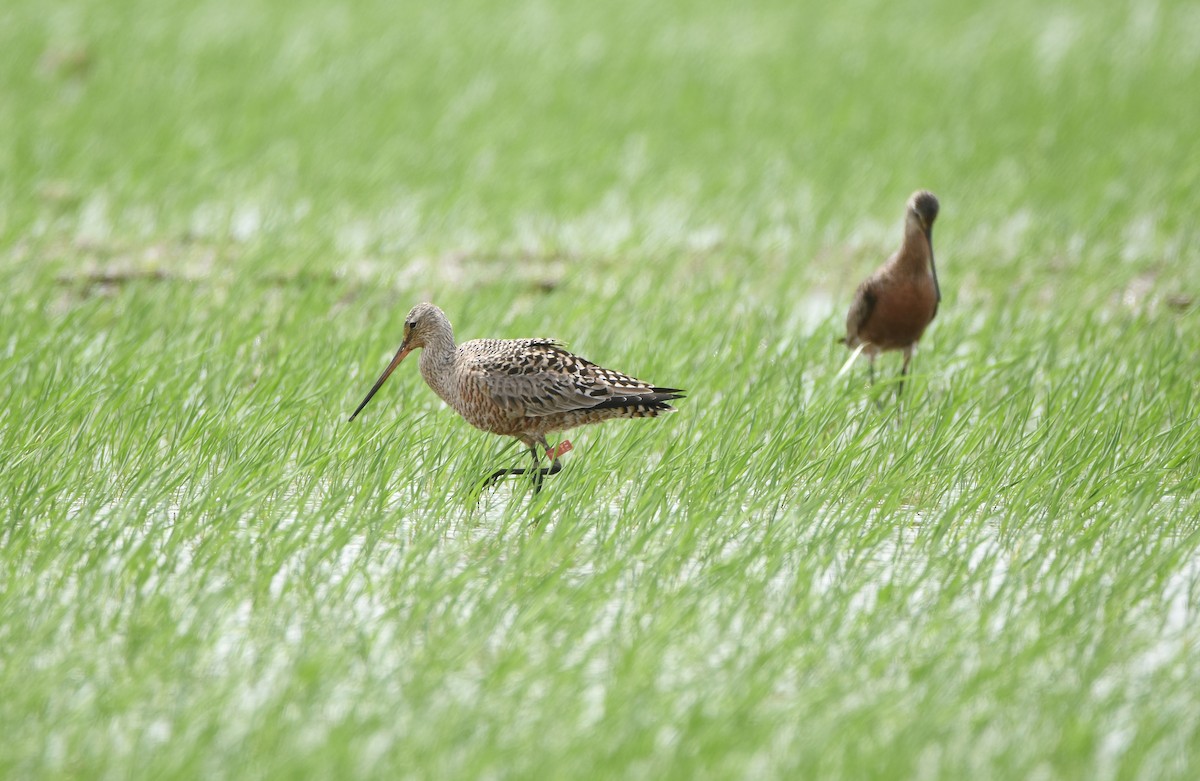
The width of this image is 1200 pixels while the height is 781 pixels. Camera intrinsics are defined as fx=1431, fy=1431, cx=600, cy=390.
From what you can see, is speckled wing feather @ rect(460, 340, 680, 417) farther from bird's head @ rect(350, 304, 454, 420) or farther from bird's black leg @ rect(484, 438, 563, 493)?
bird's head @ rect(350, 304, 454, 420)

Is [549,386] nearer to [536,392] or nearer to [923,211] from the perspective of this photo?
[536,392]

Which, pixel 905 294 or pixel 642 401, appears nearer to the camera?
pixel 642 401

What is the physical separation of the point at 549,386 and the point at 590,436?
790 mm

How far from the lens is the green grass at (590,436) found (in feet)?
→ 10.8

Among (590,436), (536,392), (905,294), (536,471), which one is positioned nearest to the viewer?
(536,392)

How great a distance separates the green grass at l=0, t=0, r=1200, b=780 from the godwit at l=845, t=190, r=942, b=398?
254 mm

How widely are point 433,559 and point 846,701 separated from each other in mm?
1380

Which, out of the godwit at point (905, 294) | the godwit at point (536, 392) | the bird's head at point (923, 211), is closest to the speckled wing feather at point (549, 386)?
the godwit at point (536, 392)

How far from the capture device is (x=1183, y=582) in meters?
4.11

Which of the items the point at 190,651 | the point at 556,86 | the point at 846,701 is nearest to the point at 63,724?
the point at 190,651

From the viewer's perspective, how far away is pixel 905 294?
568cm

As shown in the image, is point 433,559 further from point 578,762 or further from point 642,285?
point 642,285

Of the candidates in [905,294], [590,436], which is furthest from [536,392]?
[905,294]

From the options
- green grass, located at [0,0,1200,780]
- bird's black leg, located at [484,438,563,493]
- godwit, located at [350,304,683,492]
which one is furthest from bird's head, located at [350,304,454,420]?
bird's black leg, located at [484,438,563,493]
